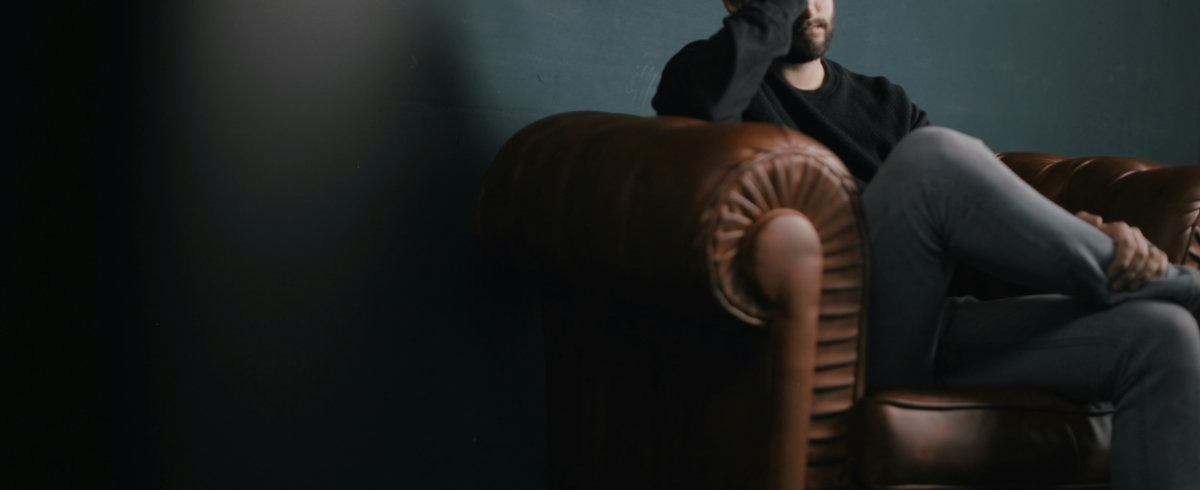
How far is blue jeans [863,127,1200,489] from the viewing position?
116 centimetres

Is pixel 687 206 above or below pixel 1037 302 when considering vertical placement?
above

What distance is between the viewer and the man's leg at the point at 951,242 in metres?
1.19

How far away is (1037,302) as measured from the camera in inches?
52.4

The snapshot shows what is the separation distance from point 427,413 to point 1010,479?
0.87m

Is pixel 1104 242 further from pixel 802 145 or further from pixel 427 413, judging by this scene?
pixel 427 413

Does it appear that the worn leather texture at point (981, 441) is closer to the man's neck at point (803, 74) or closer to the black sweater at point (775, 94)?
the black sweater at point (775, 94)

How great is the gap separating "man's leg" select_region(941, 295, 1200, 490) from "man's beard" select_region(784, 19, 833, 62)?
0.54m

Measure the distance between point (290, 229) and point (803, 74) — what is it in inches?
33.1

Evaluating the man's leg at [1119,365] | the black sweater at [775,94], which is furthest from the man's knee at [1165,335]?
the black sweater at [775,94]

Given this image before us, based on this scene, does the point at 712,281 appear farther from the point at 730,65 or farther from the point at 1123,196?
the point at 1123,196

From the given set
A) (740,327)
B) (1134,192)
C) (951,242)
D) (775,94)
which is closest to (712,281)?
(740,327)

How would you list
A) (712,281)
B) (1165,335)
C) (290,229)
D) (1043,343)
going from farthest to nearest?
(290,229)
(1043,343)
(1165,335)
(712,281)

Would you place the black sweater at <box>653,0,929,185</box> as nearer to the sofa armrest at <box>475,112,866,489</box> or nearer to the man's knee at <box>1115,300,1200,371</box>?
the sofa armrest at <box>475,112,866,489</box>

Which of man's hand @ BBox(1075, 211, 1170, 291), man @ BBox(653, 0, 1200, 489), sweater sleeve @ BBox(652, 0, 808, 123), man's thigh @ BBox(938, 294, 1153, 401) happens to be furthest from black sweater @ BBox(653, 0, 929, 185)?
man's hand @ BBox(1075, 211, 1170, 291)
